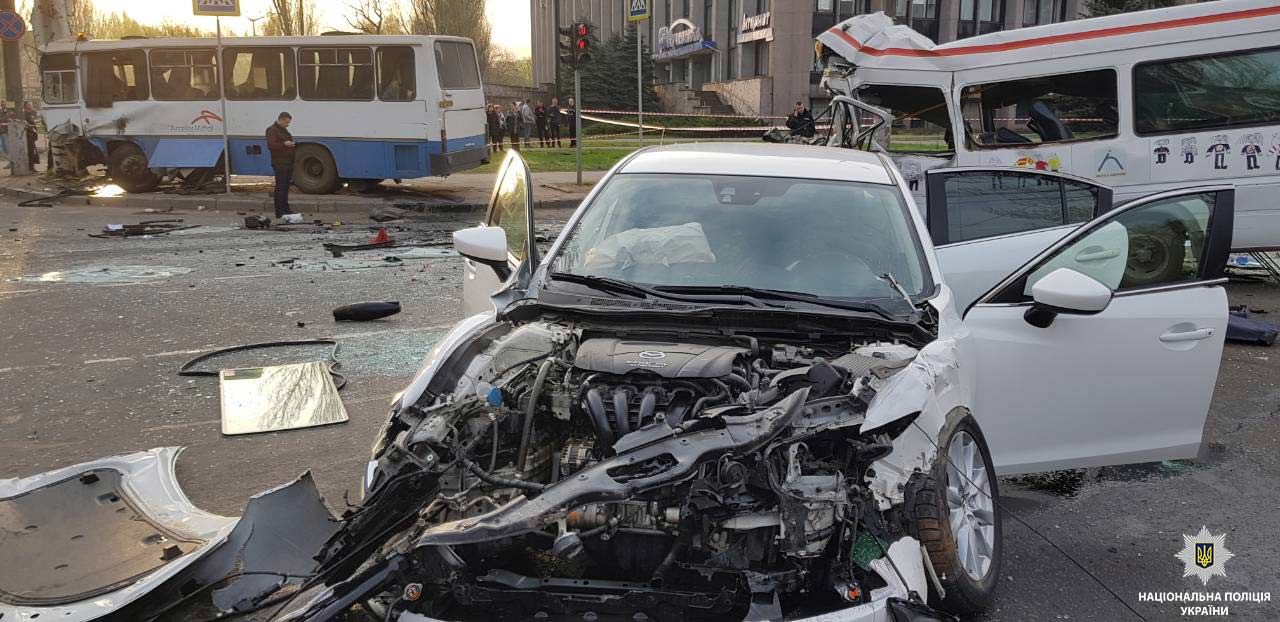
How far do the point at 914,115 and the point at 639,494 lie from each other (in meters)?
10.8

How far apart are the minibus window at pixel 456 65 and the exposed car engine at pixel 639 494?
16390 mm

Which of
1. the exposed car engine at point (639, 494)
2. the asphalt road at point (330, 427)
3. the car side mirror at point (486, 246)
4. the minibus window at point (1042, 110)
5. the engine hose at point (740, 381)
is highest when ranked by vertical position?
the minibus window at point (1042, 110)

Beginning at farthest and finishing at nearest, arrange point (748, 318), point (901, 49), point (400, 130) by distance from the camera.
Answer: point (400, 130)
point (901, 49)
point (748, 318)

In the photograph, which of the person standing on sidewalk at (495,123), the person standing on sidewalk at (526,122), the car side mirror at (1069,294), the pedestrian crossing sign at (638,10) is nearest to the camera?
the car side mirror at (1069,294)

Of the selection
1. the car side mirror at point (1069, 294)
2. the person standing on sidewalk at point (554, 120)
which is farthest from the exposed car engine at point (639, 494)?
the person standing on sidewalk at point (554, 120)

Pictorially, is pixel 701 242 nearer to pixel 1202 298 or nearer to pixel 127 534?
pixel 1202 298

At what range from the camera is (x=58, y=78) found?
20.3m

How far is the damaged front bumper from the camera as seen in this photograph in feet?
10.8

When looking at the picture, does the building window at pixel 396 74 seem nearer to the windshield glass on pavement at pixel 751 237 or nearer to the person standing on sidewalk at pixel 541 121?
the person standing on sidewalk at pixel 541 121

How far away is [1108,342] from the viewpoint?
4.16 meters

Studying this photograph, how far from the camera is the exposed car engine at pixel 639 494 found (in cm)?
267

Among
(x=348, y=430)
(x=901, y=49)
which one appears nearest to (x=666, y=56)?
(x=901, y=49)

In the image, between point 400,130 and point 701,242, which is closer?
point 701,242

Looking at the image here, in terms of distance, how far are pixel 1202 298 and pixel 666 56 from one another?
5157cm
